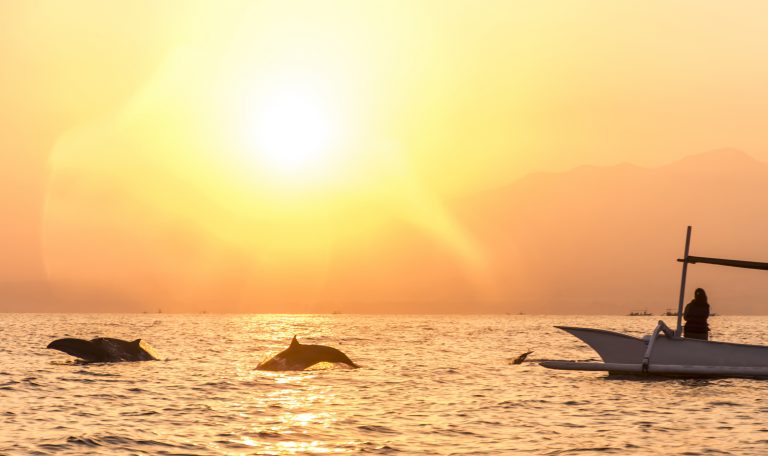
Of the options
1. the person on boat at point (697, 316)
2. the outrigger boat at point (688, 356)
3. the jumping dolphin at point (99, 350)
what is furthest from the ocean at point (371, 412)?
the jumping dolphin at point (99, 350)

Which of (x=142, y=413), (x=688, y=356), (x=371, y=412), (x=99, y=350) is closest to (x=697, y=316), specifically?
(x=688, y=356)

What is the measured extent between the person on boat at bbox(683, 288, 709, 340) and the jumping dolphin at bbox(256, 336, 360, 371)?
16219mm

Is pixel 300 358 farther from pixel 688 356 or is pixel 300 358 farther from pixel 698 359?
pixel 698 359

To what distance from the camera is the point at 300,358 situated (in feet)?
139

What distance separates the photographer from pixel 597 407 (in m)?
27.2

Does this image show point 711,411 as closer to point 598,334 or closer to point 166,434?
point 598,334

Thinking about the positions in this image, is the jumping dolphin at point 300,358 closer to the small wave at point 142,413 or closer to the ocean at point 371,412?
the ocean at point 371,412

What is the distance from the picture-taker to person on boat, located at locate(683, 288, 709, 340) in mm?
34906

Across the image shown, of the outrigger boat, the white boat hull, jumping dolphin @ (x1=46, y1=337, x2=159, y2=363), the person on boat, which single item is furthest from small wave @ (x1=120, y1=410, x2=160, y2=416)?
jumping dolphin @ (x1=46, y1=337, x2=159, y2=363)

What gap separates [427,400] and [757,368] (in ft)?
44.4

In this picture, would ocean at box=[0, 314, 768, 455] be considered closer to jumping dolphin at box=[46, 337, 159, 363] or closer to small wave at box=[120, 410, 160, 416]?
small wave at box=[120, 410, 160, 416]

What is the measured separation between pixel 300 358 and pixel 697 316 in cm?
1802

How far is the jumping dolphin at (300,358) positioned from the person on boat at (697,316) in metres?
16.2

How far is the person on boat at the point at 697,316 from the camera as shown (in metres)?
34.9
